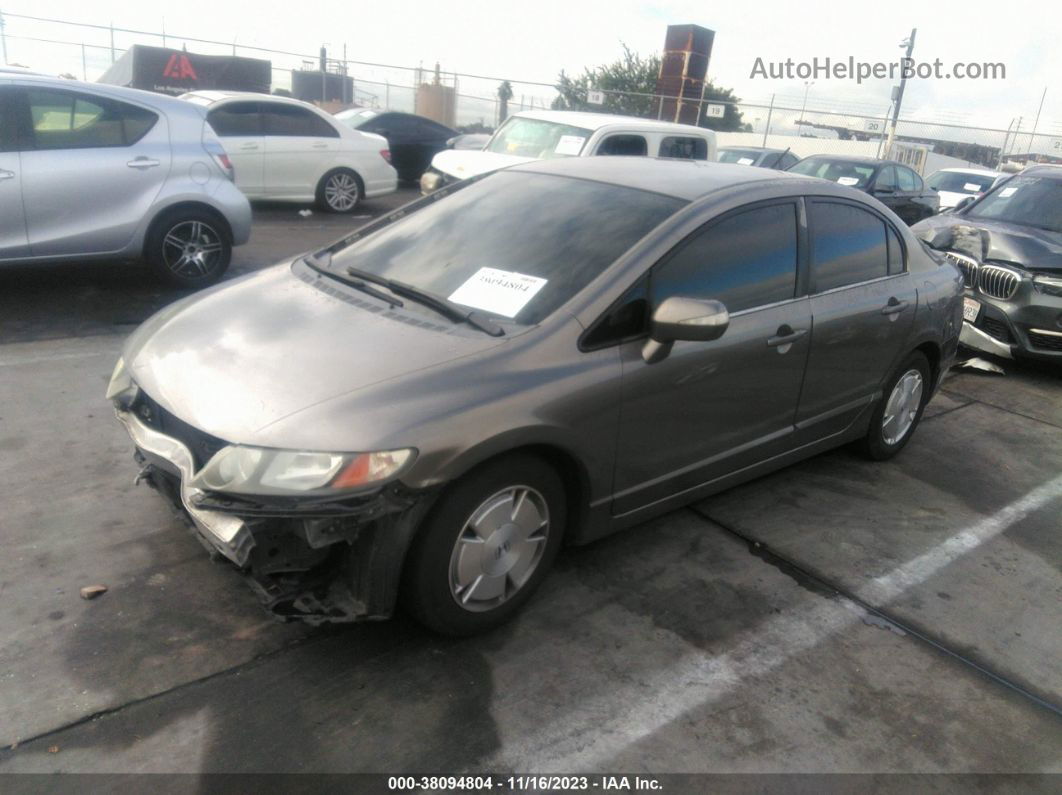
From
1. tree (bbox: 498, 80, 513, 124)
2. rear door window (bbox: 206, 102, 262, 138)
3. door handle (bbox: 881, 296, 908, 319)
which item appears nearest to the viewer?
door handle (bbox: 881, 296, 908, 319)

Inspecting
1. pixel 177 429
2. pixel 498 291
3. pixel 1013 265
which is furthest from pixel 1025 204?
pixel 177 429

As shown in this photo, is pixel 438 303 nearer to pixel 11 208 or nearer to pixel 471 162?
pixel 11 208

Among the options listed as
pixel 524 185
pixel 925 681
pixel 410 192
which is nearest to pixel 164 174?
pixel 524 185

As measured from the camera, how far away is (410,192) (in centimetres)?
1579

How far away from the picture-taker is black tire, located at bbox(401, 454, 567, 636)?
2734mm

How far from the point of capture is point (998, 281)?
23.1 ft

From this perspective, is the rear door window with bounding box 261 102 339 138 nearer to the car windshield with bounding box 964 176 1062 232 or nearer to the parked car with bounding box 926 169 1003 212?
the car windshield with bounding box 964 176 1062 232

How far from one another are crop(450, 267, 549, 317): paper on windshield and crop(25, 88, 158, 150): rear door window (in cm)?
452

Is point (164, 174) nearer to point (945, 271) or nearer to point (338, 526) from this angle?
point (338, 526)

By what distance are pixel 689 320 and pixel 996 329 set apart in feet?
17.0

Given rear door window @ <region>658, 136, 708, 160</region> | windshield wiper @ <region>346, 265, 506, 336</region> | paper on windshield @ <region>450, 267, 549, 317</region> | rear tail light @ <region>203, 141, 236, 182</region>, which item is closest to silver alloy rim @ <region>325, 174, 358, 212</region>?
rear door window @ <region>658, 136, 708, 160</region>

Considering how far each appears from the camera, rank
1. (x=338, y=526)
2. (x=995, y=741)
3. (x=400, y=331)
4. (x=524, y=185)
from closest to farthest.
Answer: (x=338, y=526), (x=995, y=741), (x=400, y=331), (x=524, y=185)

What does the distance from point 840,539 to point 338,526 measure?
102 inches

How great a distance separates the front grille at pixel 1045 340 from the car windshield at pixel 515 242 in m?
4.74
